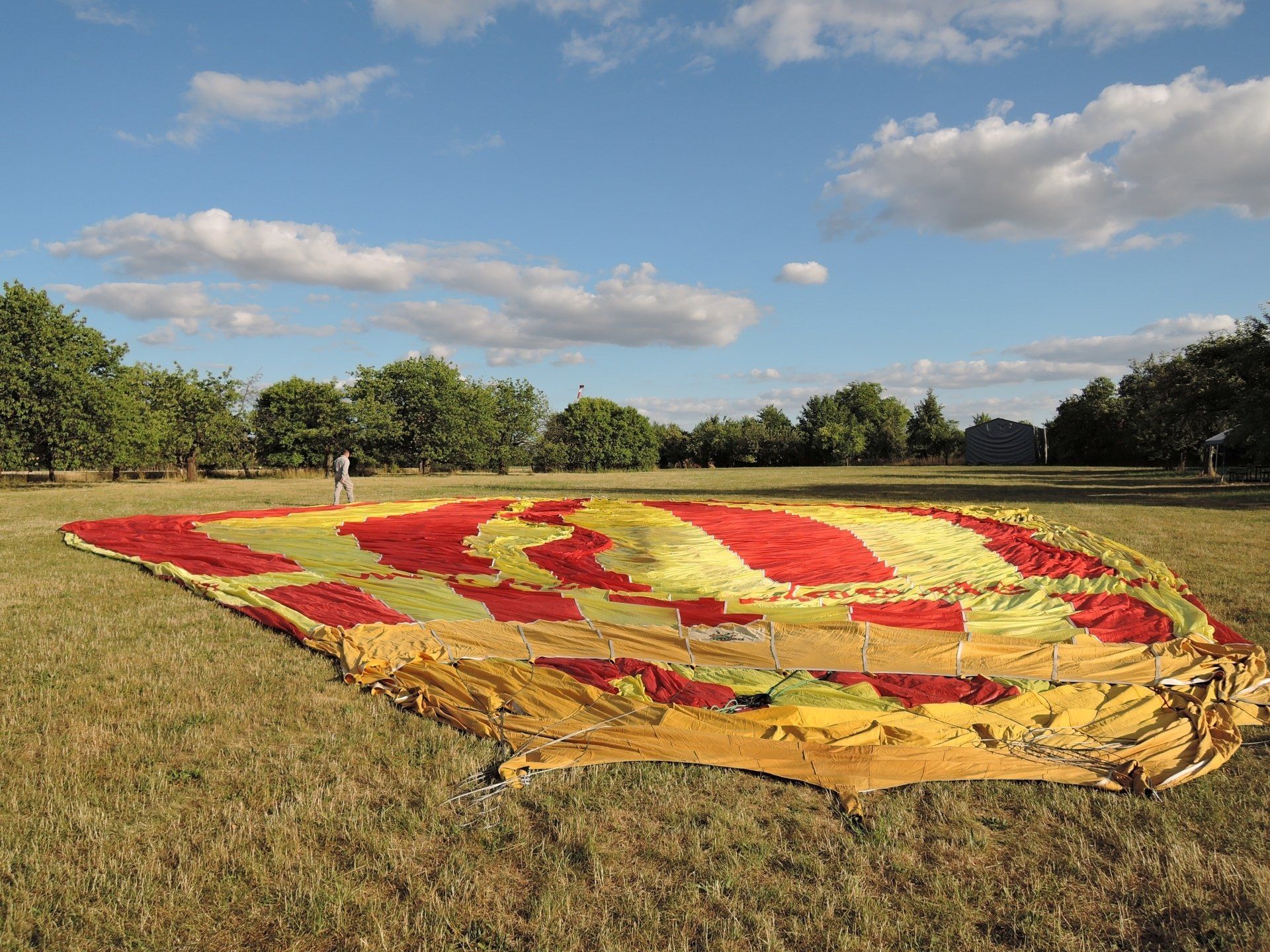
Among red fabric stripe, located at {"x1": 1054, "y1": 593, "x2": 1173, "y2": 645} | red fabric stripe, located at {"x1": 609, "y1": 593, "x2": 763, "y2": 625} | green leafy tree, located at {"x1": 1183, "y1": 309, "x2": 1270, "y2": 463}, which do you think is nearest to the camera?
red fabric stripe, located at {"x1": 609, "y1": 593, "x2": 763, "y2": 625}

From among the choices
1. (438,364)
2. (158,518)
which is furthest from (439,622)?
(438,364)

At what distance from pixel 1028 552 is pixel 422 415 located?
4747cm

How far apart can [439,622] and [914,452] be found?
258 feet

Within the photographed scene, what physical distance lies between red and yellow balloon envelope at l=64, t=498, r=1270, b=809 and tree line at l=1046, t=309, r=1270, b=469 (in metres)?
16.6

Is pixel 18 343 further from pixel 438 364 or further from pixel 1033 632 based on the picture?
pixel 1033 632

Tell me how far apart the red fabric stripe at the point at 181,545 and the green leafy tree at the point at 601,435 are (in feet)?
166

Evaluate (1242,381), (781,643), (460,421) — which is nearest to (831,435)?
(460,421)

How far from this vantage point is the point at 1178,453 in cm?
4828

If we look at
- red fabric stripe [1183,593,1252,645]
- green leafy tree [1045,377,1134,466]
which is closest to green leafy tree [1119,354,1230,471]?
green leafy tree [1045,377,1134,466]

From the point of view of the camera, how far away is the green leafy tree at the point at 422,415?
5197 cm

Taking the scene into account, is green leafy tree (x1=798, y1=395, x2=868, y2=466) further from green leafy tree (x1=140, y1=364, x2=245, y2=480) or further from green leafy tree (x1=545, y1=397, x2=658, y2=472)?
green leafy tree (x1=140, y1=364, x2=245, y2=480)

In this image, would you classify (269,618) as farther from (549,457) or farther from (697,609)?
(549,457)

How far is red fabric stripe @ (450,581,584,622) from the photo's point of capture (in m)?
6.60

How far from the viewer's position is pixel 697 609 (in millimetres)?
6691
